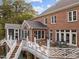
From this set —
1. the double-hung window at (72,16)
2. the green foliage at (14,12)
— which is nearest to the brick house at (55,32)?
the double-hung window at (72,16)

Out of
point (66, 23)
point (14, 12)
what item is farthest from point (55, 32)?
point (14, 12)

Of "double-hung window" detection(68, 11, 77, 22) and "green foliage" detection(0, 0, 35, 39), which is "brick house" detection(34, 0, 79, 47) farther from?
"green foliage" detection(0, 0, 35, 39)

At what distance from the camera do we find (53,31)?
25953 millimetres

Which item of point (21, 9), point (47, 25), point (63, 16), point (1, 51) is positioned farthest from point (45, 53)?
point (21, 9)

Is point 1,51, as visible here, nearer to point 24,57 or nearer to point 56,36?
point 24,57

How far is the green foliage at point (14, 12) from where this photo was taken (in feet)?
155

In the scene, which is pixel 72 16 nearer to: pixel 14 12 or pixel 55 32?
pixel 55 32

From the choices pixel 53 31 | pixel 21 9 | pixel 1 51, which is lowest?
pixel 1 51

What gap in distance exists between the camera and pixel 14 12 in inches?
2100

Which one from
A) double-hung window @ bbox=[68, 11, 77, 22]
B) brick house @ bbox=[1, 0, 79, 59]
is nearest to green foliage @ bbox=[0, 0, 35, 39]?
brick house @ bbox=[1, 0, 79, 59]

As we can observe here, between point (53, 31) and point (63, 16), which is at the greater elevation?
point (63, 16)

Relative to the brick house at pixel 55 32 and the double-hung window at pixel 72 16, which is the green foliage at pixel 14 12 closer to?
the brick house at pixel 55 32

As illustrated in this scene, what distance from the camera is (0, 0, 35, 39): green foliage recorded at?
47.1m

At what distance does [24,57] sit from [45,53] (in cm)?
1181
